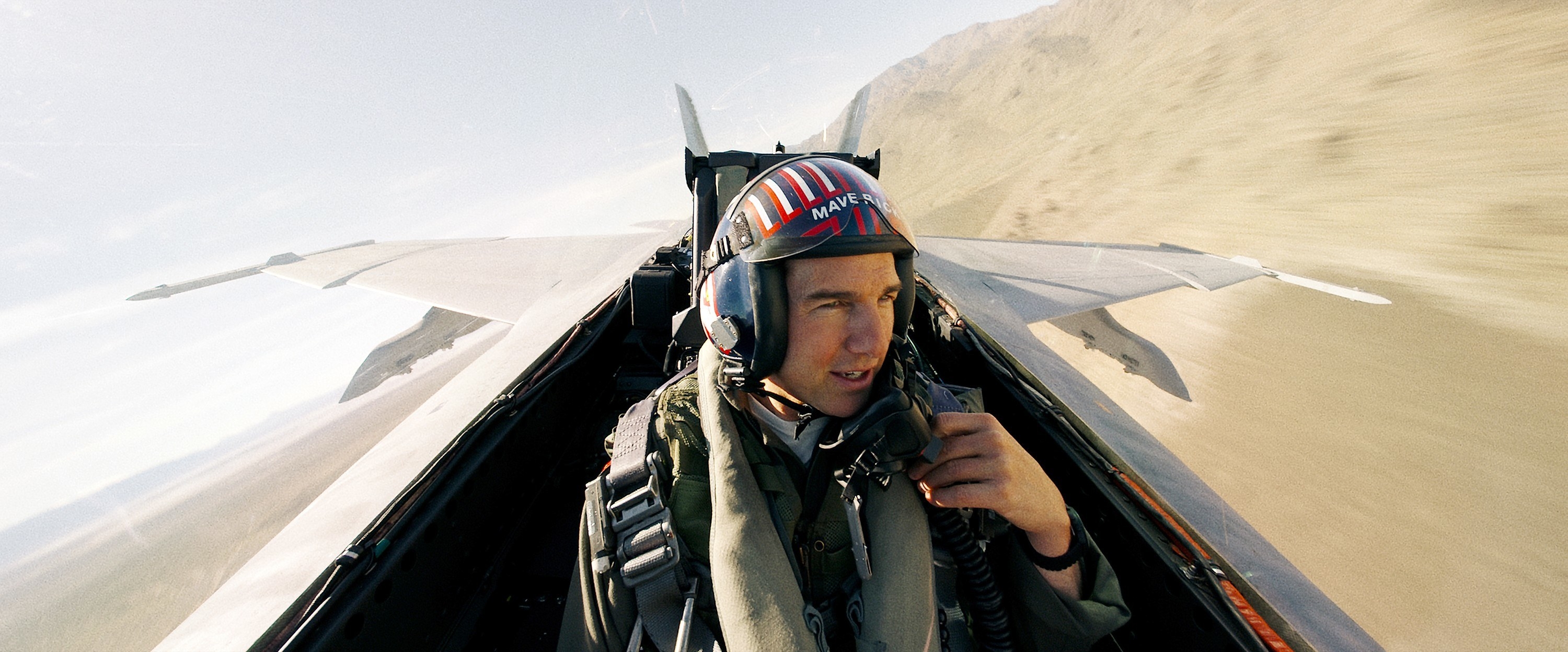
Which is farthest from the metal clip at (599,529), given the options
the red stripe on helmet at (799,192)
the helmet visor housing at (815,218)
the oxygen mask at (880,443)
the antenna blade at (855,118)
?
the antenna blade at (855,118)

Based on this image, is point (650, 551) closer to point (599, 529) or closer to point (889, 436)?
point (599, 529)

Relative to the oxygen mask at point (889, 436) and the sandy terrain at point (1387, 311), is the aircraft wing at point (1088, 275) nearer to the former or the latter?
the sandy terrain at point (1387, 311)

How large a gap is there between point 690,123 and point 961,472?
21.5 ft

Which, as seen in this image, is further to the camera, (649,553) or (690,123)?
(690,123)

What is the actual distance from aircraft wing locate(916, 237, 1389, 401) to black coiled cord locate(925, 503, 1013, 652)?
3829 millimetres

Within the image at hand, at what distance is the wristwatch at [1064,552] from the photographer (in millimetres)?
1143

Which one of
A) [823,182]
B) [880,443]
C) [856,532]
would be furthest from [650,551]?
[823,182]

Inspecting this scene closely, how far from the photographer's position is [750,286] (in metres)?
1.20

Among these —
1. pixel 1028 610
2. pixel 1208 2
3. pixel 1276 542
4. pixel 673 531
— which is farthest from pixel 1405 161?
pixel 1208 2

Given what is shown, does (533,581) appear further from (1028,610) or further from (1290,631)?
(1290,631)

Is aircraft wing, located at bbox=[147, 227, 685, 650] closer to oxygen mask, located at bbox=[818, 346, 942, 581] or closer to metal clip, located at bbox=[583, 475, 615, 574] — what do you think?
metal clip, located at bbox=[583, 475, 615, 574]

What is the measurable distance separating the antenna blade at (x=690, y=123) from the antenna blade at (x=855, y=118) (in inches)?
69.3

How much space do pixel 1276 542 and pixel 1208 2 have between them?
3852 cm

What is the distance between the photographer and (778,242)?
3.83 ft
